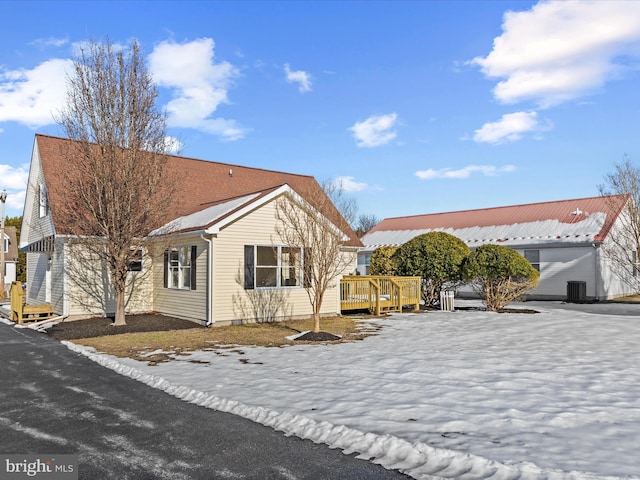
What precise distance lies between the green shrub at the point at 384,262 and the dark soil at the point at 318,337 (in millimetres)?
10316

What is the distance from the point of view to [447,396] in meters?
6.54

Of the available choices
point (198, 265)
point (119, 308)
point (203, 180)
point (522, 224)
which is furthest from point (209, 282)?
point (522, 224)

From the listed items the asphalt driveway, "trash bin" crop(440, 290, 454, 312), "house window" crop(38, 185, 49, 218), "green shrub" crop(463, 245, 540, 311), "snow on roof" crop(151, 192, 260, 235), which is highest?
"house window" crop(38, 185, 49, 218)

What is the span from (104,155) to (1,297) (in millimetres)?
22373

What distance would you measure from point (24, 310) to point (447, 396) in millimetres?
15010

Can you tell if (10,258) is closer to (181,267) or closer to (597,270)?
(181,267)

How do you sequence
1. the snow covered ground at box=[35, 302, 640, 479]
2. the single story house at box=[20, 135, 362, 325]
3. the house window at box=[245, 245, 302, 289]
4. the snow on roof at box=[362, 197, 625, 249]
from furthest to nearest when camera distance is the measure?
the snow on roof at box=[362, 197, 625, 249]
the house window at box=[245, 245, 302, 289]
the single story house at box=[20, 135, 362, 325]
the snow covered ground at box=[35, 302, 640, 479]

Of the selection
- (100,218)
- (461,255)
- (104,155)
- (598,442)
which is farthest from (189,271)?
(598,442)

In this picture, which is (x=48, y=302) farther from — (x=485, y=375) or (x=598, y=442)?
(x=598, y=442)

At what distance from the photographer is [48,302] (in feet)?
57.1

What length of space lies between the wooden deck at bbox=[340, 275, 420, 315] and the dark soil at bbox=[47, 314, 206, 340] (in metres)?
6.26

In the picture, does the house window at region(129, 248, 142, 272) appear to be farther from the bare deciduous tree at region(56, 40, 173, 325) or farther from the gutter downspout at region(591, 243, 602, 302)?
the gutter downspout at region(591, 243, 602, 302)

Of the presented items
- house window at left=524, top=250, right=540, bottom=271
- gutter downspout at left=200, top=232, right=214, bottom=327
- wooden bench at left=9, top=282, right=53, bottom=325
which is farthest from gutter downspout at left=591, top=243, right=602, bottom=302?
→ wooden bench at left=9, top=282, right=53, bottom=325

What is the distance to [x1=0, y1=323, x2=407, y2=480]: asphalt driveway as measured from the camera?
14.1ft
